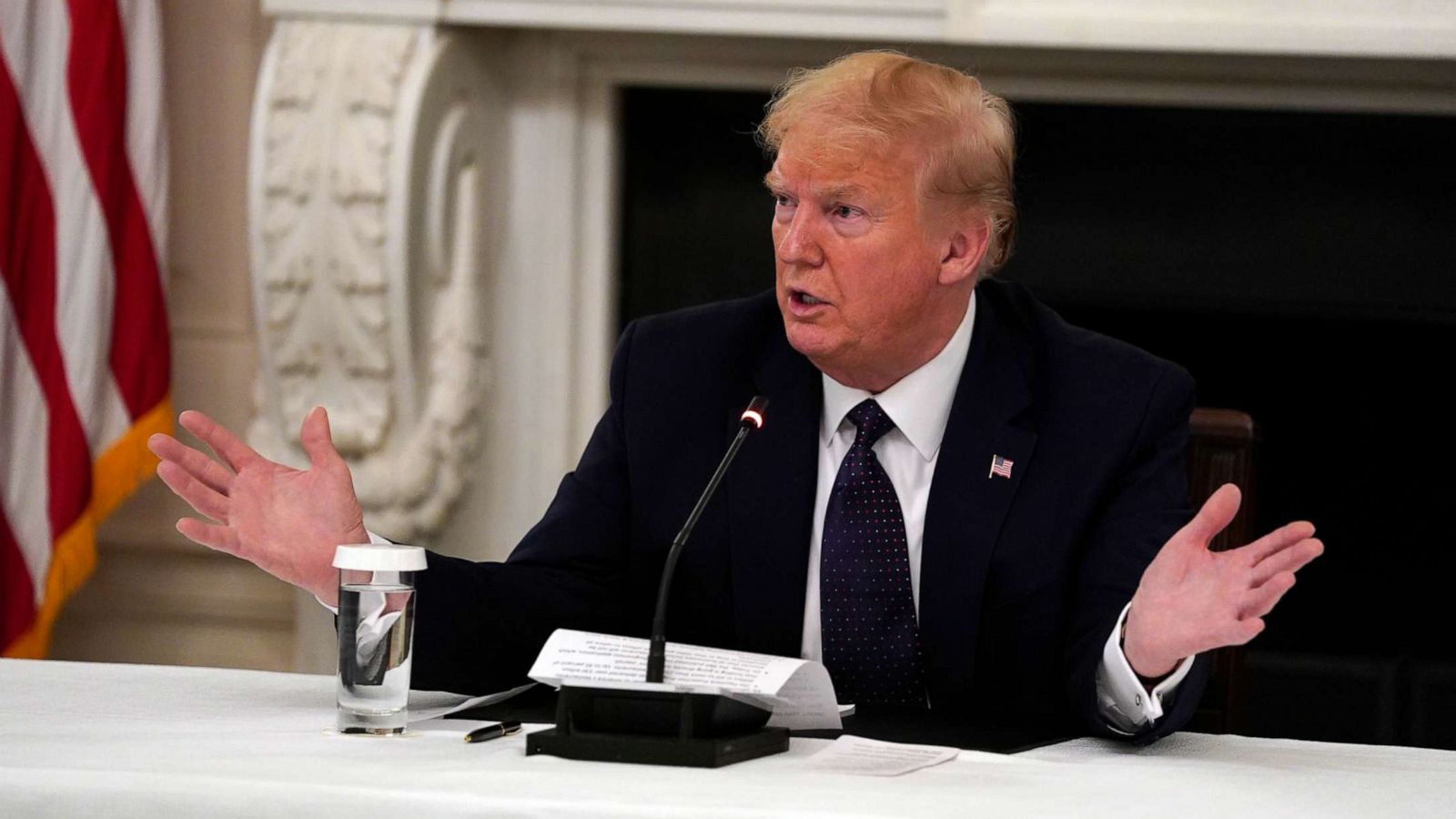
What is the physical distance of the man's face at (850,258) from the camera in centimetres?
185

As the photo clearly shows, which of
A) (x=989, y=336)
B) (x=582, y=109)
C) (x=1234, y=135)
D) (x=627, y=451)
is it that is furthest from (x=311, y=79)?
(x=1234, y=135)

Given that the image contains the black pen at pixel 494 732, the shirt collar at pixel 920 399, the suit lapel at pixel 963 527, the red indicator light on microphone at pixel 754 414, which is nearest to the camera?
the black pen at pixel 494 732

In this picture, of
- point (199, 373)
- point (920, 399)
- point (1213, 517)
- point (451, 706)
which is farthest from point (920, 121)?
point (199, 373)

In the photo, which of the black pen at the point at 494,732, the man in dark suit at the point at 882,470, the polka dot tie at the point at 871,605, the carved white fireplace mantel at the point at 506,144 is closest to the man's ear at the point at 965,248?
the man in dark suit at the point at 882,470

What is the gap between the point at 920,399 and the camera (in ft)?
6.27

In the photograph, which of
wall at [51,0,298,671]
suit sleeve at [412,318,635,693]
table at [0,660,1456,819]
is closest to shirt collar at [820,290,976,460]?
suit sleeve at [412,318,635,693]

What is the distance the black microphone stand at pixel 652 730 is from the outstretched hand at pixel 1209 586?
1.13 ft

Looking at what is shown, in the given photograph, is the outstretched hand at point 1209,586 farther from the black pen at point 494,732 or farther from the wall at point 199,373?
the wall at point 199,373

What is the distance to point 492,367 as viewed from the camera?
10.9 ft

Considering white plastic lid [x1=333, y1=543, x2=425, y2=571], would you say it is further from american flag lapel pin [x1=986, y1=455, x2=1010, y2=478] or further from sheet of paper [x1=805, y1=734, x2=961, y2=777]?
american flag lapel pin [x1=986, y1=455, x2=1010, y2=478]

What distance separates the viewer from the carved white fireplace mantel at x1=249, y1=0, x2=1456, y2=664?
2.93 metres

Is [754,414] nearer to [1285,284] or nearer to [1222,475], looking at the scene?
[1222,475]

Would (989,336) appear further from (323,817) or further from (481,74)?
(481,74)

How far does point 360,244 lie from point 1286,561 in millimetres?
2021
